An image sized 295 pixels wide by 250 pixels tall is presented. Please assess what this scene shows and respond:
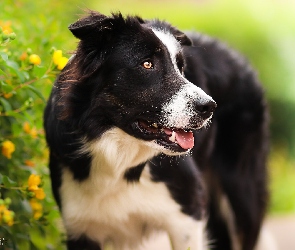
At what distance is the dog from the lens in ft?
11.5

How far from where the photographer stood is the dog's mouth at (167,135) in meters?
3.47

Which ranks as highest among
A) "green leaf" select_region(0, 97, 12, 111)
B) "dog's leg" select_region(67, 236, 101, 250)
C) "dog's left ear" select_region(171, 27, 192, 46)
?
"dog's left ear" select_region(171, 27, 192, 46)

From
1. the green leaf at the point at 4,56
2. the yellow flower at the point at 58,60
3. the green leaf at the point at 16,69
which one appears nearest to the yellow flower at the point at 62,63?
the yellow flower at the point at 58,60

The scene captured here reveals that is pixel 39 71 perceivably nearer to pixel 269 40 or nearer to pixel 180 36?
pixel 180 36

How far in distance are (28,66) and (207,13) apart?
6.66m

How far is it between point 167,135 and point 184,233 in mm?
800

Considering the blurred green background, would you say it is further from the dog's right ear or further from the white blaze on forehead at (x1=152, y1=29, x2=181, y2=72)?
the dog's right ear

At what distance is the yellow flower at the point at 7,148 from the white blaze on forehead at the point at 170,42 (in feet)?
3.24

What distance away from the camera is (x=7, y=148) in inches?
152

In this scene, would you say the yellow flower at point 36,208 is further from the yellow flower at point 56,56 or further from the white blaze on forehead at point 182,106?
the white blaze on forehead at point 182,106

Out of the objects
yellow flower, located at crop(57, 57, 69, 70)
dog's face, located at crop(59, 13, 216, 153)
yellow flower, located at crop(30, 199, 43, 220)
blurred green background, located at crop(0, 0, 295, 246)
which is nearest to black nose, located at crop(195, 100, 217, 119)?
dog's face, located at crop(59, 13, 216, 153)

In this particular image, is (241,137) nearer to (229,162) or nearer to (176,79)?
(229,162)

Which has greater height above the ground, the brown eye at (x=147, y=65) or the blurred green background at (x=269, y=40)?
the brown eye at (x=147, y=65)

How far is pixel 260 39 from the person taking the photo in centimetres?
976
